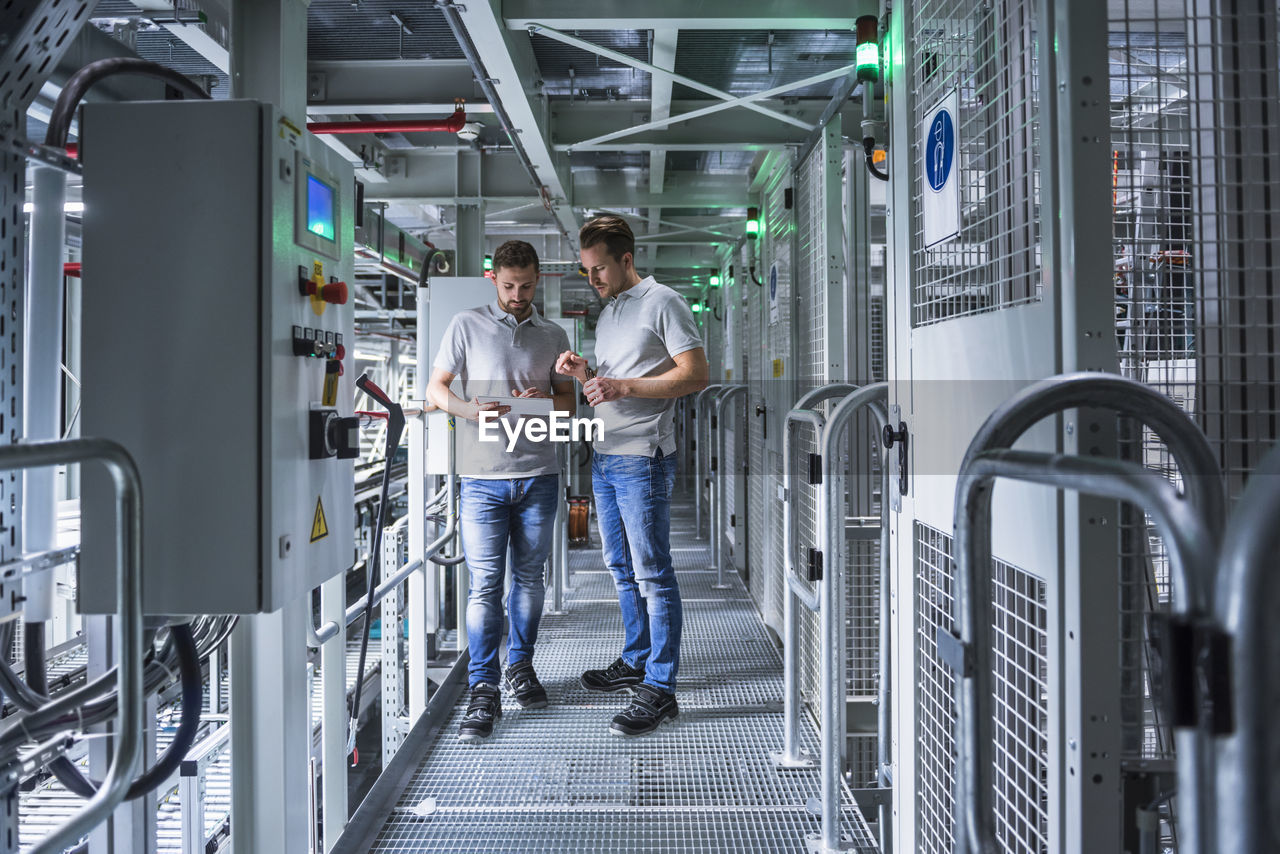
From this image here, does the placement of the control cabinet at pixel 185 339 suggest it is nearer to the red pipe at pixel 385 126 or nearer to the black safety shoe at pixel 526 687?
the black safety shoe at pixel 526 687

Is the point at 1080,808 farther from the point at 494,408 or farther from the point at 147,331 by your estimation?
the point at 494,408

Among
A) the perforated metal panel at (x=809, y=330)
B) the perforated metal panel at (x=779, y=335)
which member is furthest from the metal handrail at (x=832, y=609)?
the perforated metal panel at (x=779, y=335)

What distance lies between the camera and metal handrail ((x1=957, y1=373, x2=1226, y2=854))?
98cm

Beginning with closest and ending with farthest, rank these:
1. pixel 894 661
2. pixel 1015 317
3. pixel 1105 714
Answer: pixel 1105 714, pixel 1015 317, pixel 894 661

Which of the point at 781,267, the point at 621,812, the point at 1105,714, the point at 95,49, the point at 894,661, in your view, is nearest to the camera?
the point at 1105,714

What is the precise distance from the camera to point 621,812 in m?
2.67

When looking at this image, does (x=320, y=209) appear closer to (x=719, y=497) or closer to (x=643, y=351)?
(x=643, y=351)

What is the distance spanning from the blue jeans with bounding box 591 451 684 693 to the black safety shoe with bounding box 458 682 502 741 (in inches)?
25.3

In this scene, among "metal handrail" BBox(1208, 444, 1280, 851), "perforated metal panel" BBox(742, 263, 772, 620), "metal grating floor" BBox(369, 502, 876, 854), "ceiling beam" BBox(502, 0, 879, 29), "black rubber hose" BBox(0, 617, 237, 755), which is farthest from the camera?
"perforated metal panel" BBox(742, 263, 772, 620)

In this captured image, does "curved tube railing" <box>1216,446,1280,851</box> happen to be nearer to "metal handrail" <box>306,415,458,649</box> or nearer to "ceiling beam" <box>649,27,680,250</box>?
"metal handrail" <box>306,415,458,649</box>

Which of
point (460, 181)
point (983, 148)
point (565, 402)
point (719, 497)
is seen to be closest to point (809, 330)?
point (565, 402)

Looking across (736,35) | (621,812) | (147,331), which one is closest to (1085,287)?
(147,331)

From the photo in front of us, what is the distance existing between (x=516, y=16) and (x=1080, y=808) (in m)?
3.01

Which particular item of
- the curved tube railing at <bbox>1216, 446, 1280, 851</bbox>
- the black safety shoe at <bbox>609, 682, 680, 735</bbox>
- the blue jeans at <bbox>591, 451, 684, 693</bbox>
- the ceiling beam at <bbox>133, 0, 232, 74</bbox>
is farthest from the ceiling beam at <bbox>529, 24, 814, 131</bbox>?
the curved tube railing at <bbox>1216, 446, 1280, 851</bbox>
